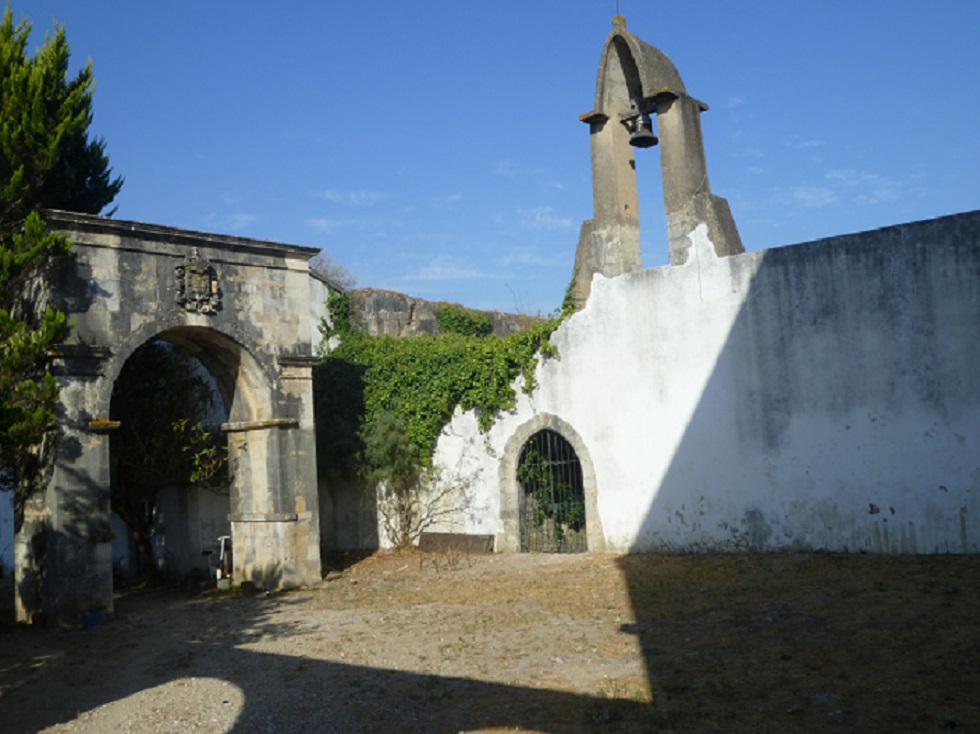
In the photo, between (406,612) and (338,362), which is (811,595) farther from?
(338,362)

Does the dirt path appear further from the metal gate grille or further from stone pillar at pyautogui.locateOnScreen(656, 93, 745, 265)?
stone pillar at pyautogui.locateOnScreen(656, 93, 745, 265)

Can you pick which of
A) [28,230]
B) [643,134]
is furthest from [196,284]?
[643,134]

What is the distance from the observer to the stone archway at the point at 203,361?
35.2ft

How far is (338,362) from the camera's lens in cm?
1648

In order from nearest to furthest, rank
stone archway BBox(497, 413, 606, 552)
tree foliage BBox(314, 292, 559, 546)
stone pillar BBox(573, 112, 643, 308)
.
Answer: stone pillar BBox(573, 112, 643, 308), stone archway BBox(497, 413, 606, 552), tree foliage BBox(314, 292, 559, 546)

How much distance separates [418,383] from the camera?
15664 mm

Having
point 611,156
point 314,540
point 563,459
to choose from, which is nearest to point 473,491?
point 563,459

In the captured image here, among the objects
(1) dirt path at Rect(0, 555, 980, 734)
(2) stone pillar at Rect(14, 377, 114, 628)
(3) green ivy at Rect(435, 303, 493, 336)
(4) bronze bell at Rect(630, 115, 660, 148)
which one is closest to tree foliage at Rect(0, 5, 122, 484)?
(2) stone pillar at Rect(14, 377, 114, 628)

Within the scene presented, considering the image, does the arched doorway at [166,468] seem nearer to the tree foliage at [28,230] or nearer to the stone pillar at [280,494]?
the stone pillar at [280,494]

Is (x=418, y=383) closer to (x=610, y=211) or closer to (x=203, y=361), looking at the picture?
(x=203, y=361)

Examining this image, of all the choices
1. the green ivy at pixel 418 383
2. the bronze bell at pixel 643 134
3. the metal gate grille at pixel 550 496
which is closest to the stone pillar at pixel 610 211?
the bronze bell at pixel 643 134

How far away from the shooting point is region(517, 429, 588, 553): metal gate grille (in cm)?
1438

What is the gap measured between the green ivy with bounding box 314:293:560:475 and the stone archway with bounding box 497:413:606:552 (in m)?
0.51

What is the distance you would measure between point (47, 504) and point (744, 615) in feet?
24.4
